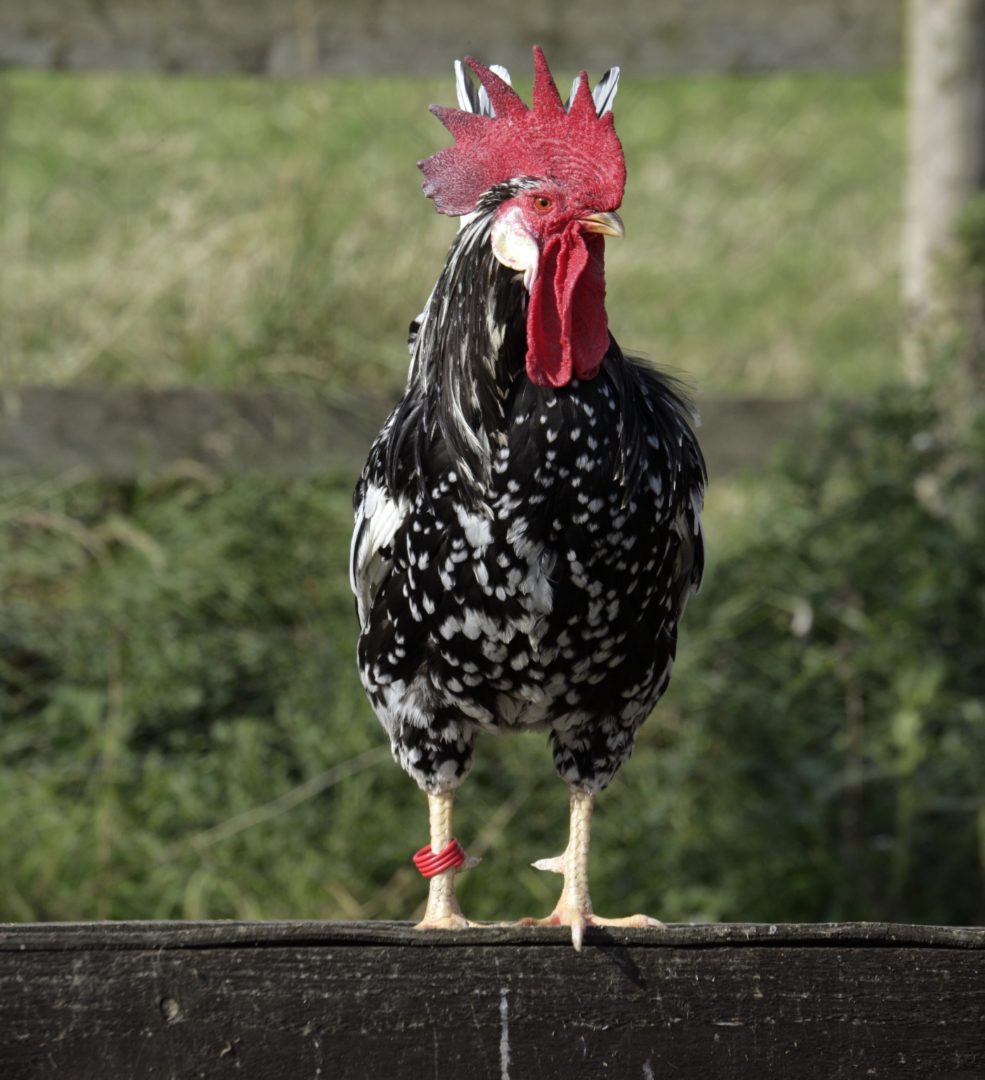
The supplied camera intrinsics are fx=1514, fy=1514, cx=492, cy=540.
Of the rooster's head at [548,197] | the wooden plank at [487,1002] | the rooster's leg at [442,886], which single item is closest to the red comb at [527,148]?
the rooster's head at [548,197]

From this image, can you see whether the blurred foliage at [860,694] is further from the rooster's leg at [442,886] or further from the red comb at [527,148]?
the red comb at [527,148]

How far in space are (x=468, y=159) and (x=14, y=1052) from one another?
4.71 ft

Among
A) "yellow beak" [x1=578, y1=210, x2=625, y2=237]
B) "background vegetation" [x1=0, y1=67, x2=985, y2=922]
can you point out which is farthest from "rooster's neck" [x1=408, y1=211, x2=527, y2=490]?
"background vegetation" [x1=0, y1=67, x2=985, y2=922]

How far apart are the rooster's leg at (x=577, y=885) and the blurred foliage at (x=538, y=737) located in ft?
5.14

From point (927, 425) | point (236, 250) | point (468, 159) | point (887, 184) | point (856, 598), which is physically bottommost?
point (856, 598)

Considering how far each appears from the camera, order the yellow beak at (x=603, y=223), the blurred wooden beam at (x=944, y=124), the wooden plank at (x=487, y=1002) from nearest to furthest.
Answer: the wooden plank at (x=487, y=1002), the yellow beak at (x=603, y=223), the blurred wooden beam at (x=944, y=124)

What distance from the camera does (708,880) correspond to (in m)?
4.12

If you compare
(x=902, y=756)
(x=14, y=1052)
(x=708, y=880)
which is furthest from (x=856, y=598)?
(x=14, y=1052)

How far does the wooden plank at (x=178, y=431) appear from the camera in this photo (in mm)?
4516

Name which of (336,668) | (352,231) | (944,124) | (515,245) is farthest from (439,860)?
(352,231)

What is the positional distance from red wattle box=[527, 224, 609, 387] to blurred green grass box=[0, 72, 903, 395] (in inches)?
103

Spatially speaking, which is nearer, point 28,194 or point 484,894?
point 484,894

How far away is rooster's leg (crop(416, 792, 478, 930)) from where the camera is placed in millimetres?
2410

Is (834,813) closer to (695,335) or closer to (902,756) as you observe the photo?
(902,756)
